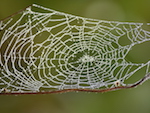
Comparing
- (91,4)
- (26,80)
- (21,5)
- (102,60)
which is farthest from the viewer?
(91,4)

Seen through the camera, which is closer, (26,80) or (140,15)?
(26,80)

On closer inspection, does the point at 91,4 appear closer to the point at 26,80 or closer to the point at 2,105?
the point at 2,105

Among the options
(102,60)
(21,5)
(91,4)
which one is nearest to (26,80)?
(102,60)

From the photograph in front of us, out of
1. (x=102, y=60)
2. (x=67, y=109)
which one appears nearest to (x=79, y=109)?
(x=67, y=109)

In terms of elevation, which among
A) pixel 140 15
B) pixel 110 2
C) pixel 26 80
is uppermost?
pixel 110 2

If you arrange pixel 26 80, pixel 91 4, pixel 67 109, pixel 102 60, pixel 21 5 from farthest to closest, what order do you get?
pixel 67 109 < pixel 91 4 < pixel 21 5 < pixel 102 60 < pixel 26 80

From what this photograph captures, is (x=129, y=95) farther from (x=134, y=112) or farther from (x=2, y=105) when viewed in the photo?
(x=2, y=105)

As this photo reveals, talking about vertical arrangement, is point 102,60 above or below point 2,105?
above
